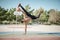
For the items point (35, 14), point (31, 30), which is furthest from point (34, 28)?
point (35, 14)

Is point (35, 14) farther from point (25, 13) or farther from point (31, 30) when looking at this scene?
point (31, 30)

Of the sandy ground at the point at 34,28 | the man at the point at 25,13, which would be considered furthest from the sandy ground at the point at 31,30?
the man at the point at 25,13

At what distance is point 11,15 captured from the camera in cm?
255

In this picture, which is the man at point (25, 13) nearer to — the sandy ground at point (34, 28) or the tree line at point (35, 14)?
the tree line at point (35, 14)

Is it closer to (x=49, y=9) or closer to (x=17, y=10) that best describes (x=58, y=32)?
(x=49, y=9)

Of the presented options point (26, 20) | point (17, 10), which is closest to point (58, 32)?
point (26, 20)

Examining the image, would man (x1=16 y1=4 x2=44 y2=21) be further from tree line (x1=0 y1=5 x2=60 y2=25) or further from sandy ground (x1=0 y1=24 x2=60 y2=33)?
sandy ground (x1=0 y1=24 x2=60 y2=33)

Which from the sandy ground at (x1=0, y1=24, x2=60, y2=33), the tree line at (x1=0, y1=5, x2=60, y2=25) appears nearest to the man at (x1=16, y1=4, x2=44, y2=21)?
the tree line at (x1=0, y1=5, x2=60, y2=25)

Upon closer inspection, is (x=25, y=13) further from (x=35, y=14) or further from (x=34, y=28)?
(x=34, y=28)

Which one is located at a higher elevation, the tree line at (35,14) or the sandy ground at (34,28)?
the tree line at (35,14)

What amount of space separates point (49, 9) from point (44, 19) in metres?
0.22

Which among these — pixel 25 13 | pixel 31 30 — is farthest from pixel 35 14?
pixel 31 30

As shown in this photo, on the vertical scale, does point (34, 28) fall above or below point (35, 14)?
below

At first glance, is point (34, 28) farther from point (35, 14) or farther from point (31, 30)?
point (35, 14)
